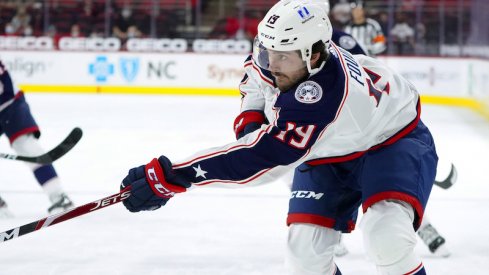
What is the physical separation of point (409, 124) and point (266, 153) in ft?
1.67

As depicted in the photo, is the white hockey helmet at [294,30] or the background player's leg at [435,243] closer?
the white hockey helmet at [294,30]

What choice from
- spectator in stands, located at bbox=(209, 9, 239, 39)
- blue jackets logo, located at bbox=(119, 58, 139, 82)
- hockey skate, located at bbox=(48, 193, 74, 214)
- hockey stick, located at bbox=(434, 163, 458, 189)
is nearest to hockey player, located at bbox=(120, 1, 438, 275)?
hockey stick, located at bbox=(434, 163, 458, 189)

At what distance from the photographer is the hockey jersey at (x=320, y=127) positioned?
6.43 feet

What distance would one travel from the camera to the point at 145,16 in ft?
38.0

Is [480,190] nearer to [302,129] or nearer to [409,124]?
[409,124]

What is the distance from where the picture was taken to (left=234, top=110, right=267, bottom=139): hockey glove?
2.46 meters

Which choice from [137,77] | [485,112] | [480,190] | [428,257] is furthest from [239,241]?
[137,77]

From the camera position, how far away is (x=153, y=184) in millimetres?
2049

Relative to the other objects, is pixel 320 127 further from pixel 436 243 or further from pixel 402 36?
pixel 402 36

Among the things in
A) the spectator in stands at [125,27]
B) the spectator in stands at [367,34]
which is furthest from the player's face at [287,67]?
the spectator in stands at [125,27]

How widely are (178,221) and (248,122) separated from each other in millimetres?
1564

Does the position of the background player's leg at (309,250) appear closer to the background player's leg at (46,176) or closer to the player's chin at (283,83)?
the player's chin at (283,83)

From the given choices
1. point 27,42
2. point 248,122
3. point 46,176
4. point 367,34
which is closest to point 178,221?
point 46,176

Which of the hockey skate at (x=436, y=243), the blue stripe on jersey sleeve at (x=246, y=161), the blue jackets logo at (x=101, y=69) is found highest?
the blue stripe on jersey sleeve at (x=246, y=161)
